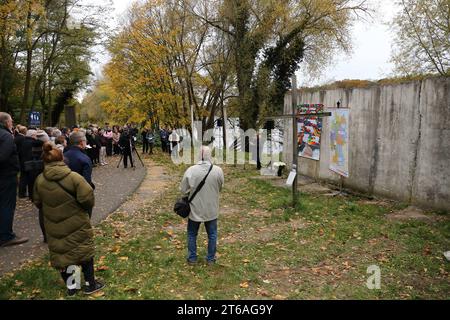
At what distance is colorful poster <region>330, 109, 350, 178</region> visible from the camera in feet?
36.9

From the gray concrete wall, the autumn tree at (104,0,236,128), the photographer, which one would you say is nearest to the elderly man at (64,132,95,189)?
the gray concrete wall

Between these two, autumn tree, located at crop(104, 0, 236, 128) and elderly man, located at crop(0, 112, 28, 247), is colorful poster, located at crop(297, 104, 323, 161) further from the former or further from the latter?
autumn tree, located at crop(104, 0, 236, 128)

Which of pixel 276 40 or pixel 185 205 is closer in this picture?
pixel 185 205

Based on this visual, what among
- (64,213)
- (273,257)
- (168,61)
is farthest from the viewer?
(168,61)

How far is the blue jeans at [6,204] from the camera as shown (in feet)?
22.9

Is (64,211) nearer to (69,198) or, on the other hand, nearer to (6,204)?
(69,198)

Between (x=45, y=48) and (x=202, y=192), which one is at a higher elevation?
(x=45, y=48)

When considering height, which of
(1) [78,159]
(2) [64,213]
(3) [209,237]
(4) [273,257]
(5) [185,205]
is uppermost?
(1) [78,159]

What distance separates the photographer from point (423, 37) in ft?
68.7

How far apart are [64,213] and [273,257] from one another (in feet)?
11.4

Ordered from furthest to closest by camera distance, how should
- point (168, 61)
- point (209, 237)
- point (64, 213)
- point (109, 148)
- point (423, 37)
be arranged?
point (168, 61)
point (109, 148)
point (423, 37)
point (209, 237)
point (64, 213)

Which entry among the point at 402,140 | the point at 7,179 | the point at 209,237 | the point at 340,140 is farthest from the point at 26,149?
the point at 402,140

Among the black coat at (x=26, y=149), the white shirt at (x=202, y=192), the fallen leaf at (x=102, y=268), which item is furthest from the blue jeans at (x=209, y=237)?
the black coat at (x=26, y=149)
